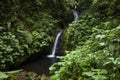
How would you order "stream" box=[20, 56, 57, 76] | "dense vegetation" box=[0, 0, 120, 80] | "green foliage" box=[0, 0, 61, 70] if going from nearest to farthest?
"dense vegetation" box=[0, 0, 120, 80] → "stream" box=[20, 56, 57, 76] → "green foliage" box=[0, 0, 61, 70]

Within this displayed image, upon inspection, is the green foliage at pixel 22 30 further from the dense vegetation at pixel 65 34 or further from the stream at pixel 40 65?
the stream at pixel 40 65

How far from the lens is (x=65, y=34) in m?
9.99

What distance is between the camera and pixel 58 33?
1256 centimetres

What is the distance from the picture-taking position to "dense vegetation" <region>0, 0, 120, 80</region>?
3773mm

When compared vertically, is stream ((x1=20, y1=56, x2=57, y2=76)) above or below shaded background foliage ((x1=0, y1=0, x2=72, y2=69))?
below

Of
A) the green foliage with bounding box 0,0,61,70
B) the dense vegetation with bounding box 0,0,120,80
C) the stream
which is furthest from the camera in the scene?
the green foliage with bounding box 0,0,61,70

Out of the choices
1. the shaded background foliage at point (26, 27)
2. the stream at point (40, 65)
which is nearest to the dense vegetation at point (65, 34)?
the shaded background foliage at point (26, 27)

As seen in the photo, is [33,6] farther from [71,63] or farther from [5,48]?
[71,63]

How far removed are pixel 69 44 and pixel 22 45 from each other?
95.2 inches

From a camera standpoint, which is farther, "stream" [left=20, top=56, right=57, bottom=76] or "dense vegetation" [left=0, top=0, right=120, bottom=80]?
"stream" [left=20, top=56, right=57, bottom=76]

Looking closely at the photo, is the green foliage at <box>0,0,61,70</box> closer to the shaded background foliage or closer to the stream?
the shaded background foliage

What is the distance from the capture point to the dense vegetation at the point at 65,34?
12.4 feet

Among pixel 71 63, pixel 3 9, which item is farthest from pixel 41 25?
pixel 71 63

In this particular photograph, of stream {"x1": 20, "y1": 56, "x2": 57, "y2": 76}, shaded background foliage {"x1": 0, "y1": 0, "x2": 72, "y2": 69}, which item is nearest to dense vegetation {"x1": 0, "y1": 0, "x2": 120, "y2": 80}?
shaded background foliage {"x1": 0, "y1": 0, "x2": 72, "y2": 69}
